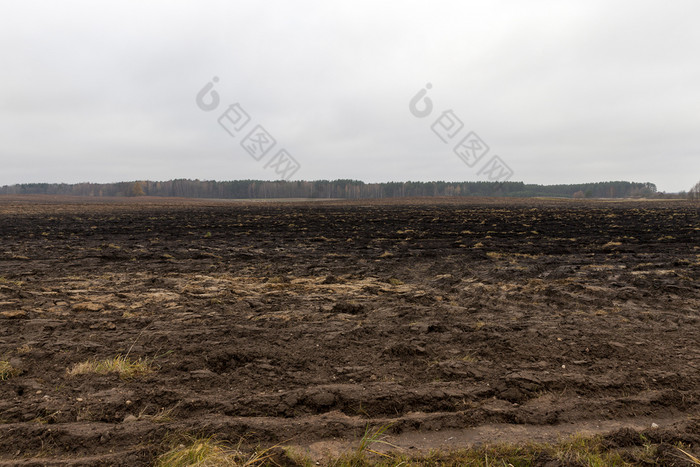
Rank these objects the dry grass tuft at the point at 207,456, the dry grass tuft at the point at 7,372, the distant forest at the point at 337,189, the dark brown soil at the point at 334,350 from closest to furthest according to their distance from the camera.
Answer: the dry grass tuft at the point at 207,456 → the dark brown soil at the point at 334,350 → the dry grass tuft at the point at 7,372 → the distant forest at the point at 337,189

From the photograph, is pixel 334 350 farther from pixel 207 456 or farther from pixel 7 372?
pixel 7 372

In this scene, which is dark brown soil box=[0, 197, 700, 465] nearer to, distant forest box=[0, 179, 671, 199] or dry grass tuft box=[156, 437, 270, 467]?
dry grass tuft box=[156, 437, 270, 467]

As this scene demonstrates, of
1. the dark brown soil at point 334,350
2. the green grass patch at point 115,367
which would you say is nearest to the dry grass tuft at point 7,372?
the dark brown soil at point 334,350

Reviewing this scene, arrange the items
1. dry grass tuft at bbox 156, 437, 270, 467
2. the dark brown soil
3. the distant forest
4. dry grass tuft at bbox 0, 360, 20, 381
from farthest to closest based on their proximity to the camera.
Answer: the distant forest
dry grass tuft at bbox 0, 360, 20, 381
the dark brown soil
dry grass tuft at bbox 156, 437, 270, 467

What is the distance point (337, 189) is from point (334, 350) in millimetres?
156692

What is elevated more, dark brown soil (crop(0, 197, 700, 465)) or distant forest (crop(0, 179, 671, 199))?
distant forest (crop(0, 179, 671, 199))

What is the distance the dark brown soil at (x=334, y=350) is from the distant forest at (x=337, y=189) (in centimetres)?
14357

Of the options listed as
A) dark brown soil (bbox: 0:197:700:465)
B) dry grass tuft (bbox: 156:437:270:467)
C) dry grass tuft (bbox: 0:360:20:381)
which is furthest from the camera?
dry grass tuft (bbox: 0:360:20:381)

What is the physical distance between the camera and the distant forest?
15600 centimetres

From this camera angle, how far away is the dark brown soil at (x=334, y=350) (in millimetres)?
3199

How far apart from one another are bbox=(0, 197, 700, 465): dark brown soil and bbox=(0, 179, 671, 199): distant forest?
14357cm

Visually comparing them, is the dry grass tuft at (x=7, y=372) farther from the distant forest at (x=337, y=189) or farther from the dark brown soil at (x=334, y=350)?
the distant forest at (x=337, y=189)

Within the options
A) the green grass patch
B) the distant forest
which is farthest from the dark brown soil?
the distant forest

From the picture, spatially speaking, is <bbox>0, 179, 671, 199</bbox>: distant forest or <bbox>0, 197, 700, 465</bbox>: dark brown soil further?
<bbox>0, 179, 671, 199</bbox>: distant forest
